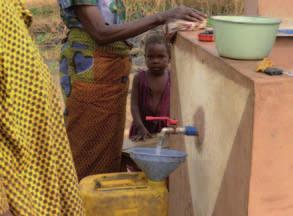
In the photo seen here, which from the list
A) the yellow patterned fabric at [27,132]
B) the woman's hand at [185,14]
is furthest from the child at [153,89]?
the yellow patterned fabric at [27,132]

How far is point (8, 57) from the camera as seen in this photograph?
141 centimetres

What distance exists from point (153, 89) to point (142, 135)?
40cm

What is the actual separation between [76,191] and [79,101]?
1213mm

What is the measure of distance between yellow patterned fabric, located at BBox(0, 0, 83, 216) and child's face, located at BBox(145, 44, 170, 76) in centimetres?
236

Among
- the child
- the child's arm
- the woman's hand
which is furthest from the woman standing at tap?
the child

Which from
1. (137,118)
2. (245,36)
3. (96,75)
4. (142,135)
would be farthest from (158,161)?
(137,118)

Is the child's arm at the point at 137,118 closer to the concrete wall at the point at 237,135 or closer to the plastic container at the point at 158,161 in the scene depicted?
the concrete wall at the point at 237,135

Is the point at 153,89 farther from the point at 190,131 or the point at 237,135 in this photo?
the point at 237,135

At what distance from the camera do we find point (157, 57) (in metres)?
3.89

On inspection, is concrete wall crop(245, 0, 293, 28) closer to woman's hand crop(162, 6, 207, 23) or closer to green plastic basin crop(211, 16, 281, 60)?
woman's hand crop(162, 6, 207, 23)

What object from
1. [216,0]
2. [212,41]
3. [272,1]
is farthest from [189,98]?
[216,0]

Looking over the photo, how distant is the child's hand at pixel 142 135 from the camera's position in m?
3.65

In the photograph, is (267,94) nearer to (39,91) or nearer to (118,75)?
(39,91)

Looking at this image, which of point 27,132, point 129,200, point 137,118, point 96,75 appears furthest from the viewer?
point 137,118
